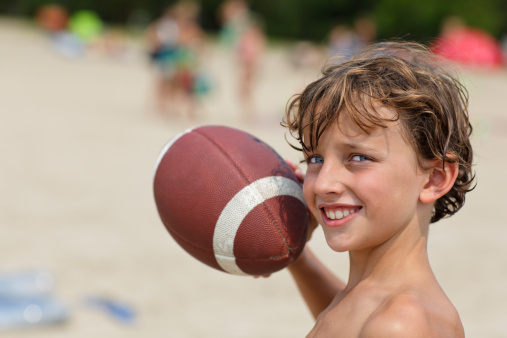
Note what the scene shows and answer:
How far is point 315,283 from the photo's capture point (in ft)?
8.11

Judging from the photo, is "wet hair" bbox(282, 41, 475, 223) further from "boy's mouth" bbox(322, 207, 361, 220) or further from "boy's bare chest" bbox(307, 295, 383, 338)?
"boy's bare chest" bbox(307, 295, 383, 338)

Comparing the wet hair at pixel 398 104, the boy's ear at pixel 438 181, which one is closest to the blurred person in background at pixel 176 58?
the wet hair at pixel 398 104

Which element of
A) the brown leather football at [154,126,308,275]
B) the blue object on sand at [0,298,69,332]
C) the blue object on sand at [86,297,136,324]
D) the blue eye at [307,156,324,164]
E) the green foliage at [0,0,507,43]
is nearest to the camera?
the blue eye at [307,156,324,164]

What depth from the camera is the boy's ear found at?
199cm

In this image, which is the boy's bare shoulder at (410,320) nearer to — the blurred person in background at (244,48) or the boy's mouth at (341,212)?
the boy's mouth at (341,212)

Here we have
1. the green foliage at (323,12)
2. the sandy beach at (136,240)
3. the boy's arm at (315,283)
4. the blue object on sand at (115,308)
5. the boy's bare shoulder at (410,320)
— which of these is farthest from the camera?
the green foliage at (323,12)

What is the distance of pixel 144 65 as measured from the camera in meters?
21.2

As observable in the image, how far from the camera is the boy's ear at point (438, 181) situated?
6.51ft

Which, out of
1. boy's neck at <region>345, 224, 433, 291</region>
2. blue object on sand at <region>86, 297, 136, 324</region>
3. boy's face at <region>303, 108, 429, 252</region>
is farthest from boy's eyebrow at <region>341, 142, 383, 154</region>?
blue object on sand at <region>86, 297, 136, 324</region>

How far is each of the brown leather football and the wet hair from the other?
11.4 inches

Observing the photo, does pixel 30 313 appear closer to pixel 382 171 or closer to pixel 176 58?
pixel 382 171

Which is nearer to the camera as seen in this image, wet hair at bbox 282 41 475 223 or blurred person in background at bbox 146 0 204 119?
wet hair at bbox 282 41 475 223

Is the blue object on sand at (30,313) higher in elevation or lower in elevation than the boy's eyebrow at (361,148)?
higher

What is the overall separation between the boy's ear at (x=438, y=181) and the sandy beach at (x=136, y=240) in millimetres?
804
